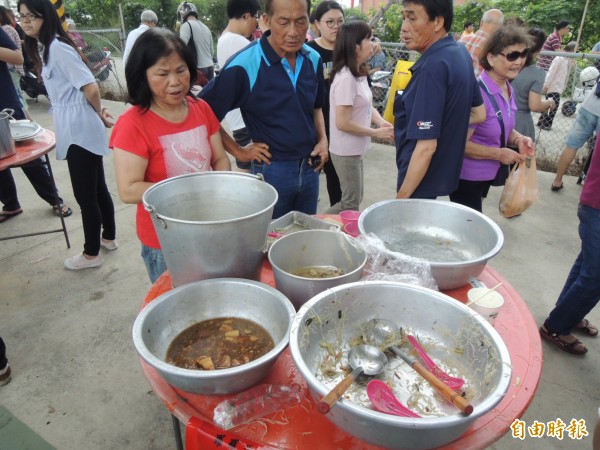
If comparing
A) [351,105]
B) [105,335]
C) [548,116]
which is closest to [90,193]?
[105,335]

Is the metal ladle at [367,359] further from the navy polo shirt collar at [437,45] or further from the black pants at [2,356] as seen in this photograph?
the black pants at [2,356]

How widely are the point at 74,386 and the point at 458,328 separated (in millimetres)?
2272

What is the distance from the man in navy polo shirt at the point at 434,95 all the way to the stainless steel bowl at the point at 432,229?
1.13 ft

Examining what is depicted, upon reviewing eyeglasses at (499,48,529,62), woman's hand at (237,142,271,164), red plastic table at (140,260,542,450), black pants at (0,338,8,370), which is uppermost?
eyeglasses at (499,48,529,62)

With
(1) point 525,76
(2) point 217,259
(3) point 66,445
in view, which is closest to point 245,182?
(2) point 217,259

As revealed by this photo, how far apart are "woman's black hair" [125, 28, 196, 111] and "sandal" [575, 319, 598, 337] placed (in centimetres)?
304

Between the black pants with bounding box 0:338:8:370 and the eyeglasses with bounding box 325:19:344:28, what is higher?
the eyeglasses with bounding box 325:19:344:28

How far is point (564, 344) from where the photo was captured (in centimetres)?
266

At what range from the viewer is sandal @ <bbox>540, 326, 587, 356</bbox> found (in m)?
2.63

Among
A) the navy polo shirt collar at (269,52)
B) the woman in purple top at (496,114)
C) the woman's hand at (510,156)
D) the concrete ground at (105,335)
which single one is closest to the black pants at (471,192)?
the woman in purple top at (496,114)

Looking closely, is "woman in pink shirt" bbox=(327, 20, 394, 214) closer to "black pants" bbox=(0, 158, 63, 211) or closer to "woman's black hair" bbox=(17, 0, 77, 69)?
"woman's black hair" bbox=(17, 0, 77, 69)

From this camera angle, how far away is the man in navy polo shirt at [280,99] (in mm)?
2039

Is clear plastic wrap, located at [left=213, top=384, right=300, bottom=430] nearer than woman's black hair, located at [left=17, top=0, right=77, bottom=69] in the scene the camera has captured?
Yes

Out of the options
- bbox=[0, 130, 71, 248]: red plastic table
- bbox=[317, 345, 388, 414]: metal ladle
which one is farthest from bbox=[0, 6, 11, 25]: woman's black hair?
bbox=[317, 345, 388, 414]: metal ladle
